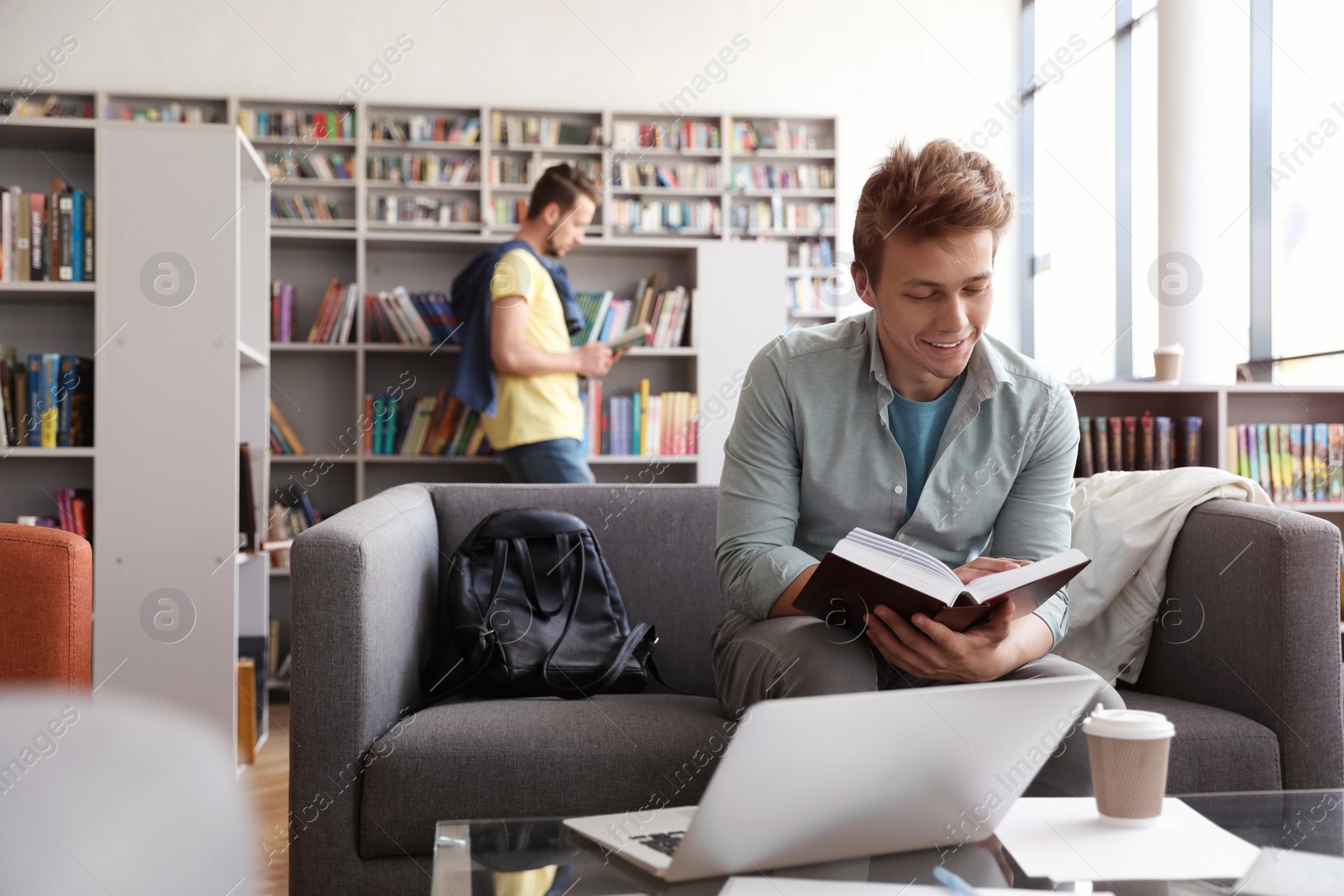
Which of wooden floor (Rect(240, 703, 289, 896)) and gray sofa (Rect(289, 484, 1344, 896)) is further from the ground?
gray sofa (Rect(289, 484, 1344, 896))

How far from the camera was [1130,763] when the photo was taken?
958 millimetres

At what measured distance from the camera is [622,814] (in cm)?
101

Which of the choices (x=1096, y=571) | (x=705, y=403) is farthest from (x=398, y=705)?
(x=705, y=403)

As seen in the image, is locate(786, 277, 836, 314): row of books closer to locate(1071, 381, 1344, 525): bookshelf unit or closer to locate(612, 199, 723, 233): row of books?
locate(612, 199, 723, 233): row of books

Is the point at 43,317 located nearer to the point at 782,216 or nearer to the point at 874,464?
the point at 874,464

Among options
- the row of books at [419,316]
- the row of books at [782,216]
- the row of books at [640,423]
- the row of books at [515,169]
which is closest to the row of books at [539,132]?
the row of books at [515,169]

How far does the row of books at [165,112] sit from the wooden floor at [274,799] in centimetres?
287

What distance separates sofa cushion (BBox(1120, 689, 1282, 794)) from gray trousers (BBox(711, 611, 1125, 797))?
27 cm

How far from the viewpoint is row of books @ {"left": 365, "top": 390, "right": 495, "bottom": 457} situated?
4.00m

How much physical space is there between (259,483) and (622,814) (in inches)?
97.6

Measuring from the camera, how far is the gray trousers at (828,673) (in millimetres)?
1240

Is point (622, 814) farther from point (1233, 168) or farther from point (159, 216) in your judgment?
point (1233, 168)

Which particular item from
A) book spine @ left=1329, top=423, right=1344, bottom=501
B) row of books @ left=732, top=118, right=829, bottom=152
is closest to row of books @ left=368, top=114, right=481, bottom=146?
row of books @ left=732, top=118, right=829, bottom=152

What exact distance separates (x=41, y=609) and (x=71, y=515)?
63.7 inches
